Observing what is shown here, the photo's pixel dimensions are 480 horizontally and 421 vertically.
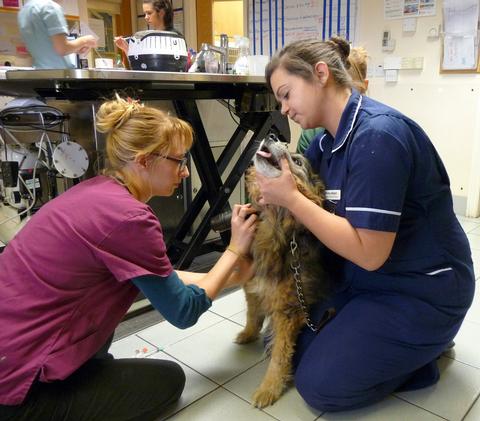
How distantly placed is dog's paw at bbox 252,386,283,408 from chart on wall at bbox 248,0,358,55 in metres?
3.27

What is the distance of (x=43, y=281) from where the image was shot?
1120mm

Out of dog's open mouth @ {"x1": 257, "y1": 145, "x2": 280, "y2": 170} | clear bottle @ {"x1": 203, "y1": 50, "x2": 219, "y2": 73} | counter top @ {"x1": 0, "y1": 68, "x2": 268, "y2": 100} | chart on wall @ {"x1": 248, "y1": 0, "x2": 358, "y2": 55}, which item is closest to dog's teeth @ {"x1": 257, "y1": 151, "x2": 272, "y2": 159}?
dog's open mouth @ {"x1": 257, "y1": 145, "x2": 280, "y2": 170}

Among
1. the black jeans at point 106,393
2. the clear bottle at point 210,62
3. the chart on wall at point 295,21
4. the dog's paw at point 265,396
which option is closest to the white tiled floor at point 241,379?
the dog's paw at point 265,396

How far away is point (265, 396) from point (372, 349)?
39cm

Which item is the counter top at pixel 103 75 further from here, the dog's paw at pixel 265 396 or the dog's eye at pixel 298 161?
the dog's paw at pixel 265 396

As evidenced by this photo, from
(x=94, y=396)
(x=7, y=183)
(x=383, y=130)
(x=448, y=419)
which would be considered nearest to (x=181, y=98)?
(x=7, y=183)

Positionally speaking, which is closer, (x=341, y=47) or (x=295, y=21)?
(x=341, y=47)

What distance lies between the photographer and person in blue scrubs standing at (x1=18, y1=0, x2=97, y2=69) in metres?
2.45

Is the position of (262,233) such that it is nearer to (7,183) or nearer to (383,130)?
(383,130)

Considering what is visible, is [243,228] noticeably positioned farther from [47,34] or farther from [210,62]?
[47,34]

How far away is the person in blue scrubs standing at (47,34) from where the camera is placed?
8.05 feet

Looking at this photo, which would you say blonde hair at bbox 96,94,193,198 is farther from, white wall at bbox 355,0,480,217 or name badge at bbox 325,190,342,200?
white wall at bbox 355,0,480,217

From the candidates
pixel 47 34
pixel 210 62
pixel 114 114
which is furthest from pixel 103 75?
pixel 47 34

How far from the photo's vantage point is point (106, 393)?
1.27 meters
